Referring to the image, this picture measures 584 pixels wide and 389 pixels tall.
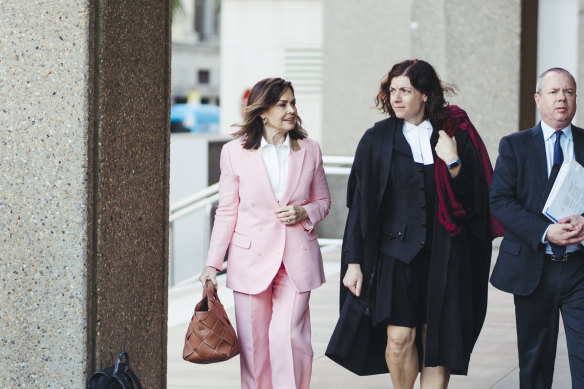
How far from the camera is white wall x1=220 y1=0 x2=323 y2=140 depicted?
23.5 meters

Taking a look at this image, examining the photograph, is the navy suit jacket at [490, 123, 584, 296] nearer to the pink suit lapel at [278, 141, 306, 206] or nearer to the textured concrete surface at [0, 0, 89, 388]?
the pink suit lapel at [278, 141, 306, 206]

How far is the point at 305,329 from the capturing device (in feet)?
17.7

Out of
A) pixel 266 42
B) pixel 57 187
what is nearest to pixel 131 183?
pixel 57 187

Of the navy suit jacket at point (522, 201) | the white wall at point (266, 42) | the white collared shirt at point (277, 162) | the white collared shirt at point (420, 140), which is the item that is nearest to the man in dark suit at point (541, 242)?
the navy suit jacket at point (522, 201)

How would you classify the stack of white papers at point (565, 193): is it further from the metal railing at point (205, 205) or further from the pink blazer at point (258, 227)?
the metal railing at point (205, 205)

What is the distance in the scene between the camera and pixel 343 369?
693 centimetres

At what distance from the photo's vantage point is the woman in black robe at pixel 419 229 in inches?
199

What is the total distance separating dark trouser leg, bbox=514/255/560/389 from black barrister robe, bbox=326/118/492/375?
0.31 meters

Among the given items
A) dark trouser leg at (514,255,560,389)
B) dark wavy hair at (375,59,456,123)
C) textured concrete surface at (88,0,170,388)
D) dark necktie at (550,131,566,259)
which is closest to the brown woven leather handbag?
textured concrete surface at (88,0,170,388)

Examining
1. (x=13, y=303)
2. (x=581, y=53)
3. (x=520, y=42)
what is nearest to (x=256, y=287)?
(x=13, y=303)

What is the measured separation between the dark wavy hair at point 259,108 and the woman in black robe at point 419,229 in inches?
19.4

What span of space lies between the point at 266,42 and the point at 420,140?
1875 cm

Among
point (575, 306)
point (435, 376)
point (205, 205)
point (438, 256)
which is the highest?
point (438, 256)

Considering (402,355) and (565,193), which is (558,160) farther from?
(402,355)
